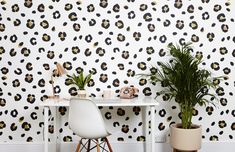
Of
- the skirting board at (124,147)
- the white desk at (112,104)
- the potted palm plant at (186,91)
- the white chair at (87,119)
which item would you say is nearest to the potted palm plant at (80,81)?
the white desk at (112,104)

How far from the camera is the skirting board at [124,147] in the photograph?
338 cm

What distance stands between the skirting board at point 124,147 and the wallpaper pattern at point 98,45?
86 millimetres

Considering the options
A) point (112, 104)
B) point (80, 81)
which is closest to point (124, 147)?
point (112, 104)

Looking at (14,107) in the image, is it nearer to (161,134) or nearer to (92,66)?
A: (92,66)

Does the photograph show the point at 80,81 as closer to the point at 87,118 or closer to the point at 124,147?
the point at 87,118

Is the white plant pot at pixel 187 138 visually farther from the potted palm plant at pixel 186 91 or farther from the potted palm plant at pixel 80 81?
the potted palm plant at pixel 80 81

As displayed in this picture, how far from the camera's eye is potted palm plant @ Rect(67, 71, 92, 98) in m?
3.18

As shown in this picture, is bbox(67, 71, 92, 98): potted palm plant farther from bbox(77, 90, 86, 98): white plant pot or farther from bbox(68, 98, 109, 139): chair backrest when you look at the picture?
bbox(68, 98, 109, 139): chair backrest

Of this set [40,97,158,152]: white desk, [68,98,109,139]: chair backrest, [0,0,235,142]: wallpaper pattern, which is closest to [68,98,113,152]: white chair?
[68,98,109,139]: chair backrest

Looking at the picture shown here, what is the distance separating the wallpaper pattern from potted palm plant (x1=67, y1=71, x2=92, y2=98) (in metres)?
0.07

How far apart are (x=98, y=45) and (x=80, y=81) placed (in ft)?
1.58

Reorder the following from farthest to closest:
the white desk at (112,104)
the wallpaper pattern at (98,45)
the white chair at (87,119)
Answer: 1. the wallpaper pattern at (98,45)
2. the white desk at (112,104)
3. the white chair at (87,119)

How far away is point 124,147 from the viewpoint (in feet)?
11.1

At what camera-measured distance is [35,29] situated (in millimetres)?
3348
